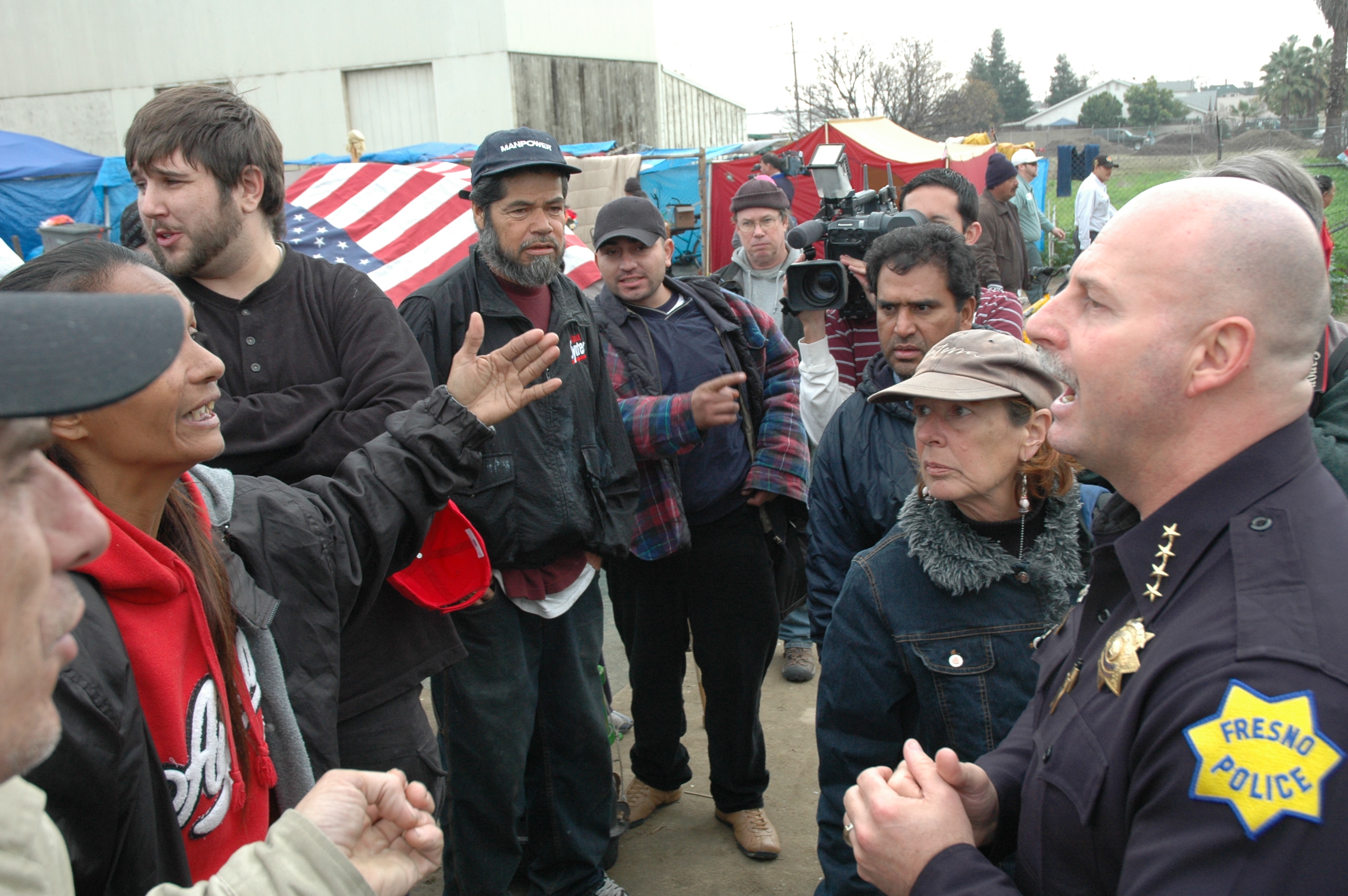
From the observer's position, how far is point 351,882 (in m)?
1.21

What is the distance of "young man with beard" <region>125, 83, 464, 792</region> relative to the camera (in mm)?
2193

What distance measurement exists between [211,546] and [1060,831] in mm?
1390

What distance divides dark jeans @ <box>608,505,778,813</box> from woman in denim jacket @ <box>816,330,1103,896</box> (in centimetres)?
126

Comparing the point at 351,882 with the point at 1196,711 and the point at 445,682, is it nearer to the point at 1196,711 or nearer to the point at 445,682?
the point at 1196,711

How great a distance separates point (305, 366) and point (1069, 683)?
6.01 feet

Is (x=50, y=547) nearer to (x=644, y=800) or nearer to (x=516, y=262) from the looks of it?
(x=516, y=262)

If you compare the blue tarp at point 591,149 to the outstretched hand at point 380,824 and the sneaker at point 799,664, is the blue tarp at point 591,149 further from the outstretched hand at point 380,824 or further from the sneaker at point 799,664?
the outstretched hand at point 380,824

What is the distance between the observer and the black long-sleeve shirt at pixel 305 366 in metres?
2.21

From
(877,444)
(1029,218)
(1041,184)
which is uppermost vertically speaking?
(1041,184)

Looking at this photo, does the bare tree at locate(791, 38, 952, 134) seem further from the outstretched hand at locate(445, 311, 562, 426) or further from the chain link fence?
the outstretched hand at locate(445, 311, 562, 426)

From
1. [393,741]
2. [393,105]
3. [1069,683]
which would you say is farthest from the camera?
[393,105]

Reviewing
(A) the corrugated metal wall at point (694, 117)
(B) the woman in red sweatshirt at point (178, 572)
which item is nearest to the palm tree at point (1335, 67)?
(A) the corrugated metal wall at point (694, 117)

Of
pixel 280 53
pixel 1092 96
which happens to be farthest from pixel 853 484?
pixel 1092 96

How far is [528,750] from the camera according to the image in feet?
9.75
